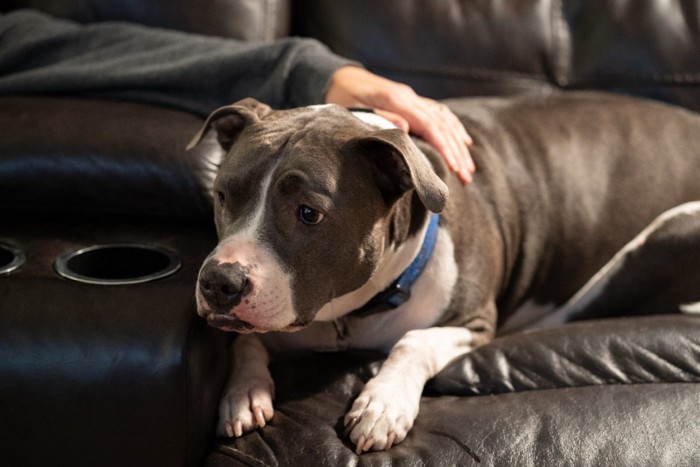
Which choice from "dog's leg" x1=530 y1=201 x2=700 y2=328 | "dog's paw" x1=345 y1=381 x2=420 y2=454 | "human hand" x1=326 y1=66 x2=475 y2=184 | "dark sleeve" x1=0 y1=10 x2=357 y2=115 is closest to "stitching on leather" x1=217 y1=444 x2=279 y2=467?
"dog's paw" x1=345 y1=381 x2=420 y2=454

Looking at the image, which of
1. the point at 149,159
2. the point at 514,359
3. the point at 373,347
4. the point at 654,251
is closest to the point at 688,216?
the point at 654,251

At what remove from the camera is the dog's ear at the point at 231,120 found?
1.63 meters

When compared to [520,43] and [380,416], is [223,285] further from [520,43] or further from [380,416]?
[520,43]

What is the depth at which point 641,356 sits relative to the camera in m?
1.62

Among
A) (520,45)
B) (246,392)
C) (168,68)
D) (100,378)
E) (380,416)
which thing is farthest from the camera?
(520,45)

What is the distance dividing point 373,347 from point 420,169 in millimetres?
506

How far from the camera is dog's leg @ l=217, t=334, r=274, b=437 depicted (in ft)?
4.80

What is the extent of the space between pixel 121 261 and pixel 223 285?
39 cm

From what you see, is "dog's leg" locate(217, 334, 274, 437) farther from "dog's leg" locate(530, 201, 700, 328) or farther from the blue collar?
"dog's leg" locate(530, 201, 700, 328)

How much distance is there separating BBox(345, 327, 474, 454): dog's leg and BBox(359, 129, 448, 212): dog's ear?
1.05ft

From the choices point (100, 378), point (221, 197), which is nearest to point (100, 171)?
point (221, 197)

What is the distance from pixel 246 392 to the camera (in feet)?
5.02

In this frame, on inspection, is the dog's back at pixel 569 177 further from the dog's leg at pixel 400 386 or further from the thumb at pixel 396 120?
the dog's leg at pixel 400 386

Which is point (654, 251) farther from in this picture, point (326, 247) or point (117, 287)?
point (117, 287)
